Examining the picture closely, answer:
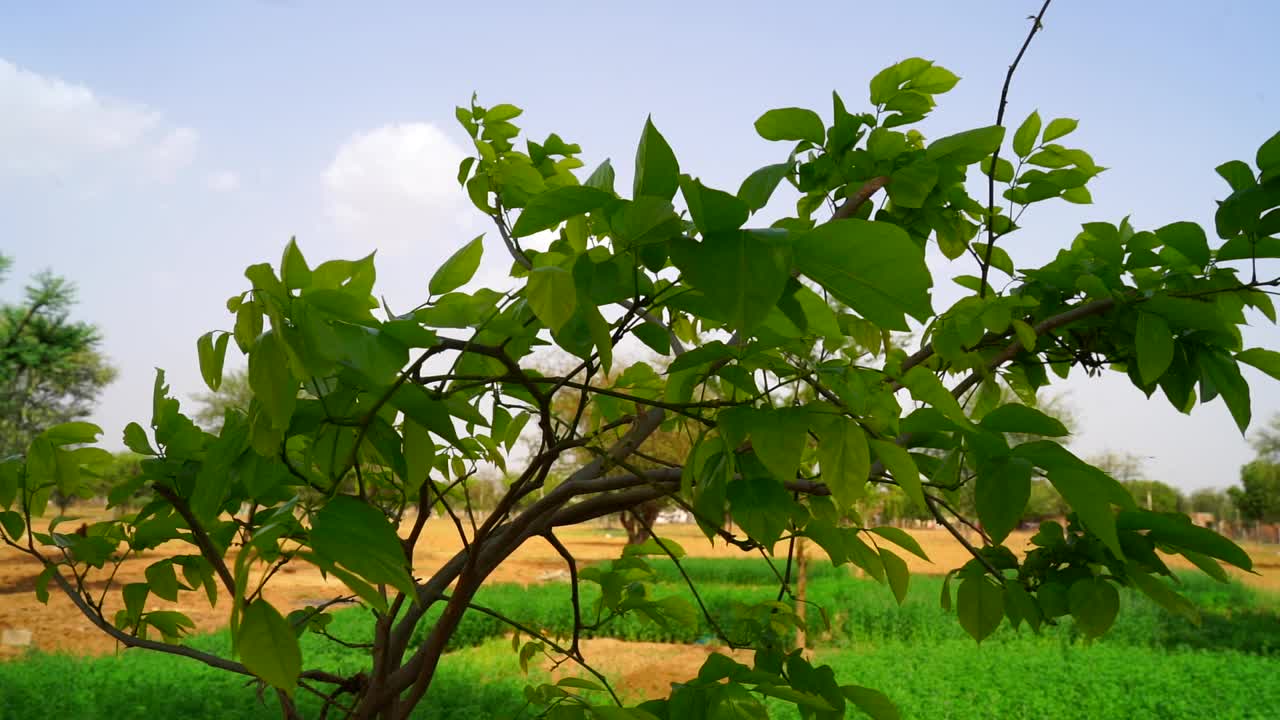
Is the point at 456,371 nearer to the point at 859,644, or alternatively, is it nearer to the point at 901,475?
the point at 901,475

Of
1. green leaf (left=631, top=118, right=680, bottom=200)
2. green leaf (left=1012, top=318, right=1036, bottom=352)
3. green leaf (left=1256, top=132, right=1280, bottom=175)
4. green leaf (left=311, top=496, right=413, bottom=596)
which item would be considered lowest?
green leaf (left=311, top=496, right=413, bottom=596)

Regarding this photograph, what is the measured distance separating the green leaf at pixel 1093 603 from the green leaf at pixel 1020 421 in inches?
10.0

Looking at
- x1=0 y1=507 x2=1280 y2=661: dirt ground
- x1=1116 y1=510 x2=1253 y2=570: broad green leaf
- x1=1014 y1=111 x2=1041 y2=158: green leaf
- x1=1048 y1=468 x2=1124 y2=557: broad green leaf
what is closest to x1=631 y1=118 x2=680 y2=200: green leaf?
x1=1048 y1=468 x2=1124 y2=557: broad green leaf

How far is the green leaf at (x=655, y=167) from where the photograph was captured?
13.2 inches

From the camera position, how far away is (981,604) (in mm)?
670

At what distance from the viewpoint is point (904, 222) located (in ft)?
3.13

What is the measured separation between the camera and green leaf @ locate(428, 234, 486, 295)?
1.56 ft

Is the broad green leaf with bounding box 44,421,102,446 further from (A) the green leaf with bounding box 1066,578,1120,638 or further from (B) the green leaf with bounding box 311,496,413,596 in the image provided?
(A) the green leaf with bounding box 1066,578,1120,638

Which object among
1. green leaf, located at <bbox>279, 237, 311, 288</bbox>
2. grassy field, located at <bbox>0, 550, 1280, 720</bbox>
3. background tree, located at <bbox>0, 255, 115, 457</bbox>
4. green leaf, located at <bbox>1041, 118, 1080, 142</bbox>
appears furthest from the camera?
background tree, located at <bbox>0, 255, 115, 457</bbox>

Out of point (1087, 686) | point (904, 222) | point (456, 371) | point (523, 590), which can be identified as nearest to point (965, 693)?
point (1087, 686)

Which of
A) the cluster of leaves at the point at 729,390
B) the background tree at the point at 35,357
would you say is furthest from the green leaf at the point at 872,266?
the background tree at the point at 35,357

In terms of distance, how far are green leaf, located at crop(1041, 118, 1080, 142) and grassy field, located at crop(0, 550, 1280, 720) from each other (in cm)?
230

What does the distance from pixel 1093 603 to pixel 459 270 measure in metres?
0.53

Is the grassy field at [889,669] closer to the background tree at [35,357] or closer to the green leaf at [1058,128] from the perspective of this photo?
the green leaf at [1058,128]
